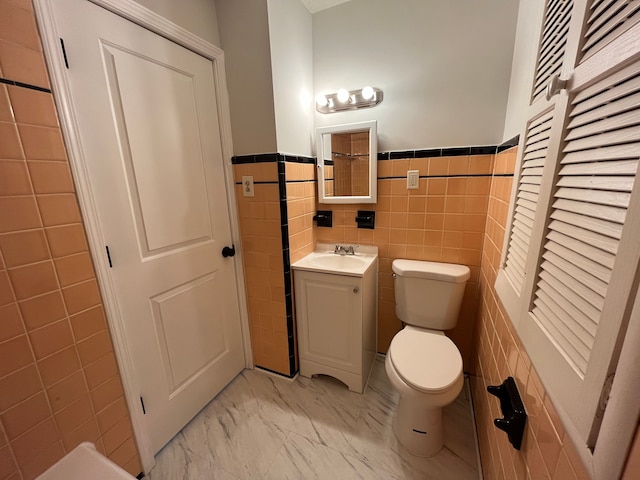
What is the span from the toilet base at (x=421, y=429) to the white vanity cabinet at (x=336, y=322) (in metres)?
0.38

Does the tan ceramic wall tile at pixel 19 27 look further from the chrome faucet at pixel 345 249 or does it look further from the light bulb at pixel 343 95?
the chrome faucet at pixel 345 249

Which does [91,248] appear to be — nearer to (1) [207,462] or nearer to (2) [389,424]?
(1) [207,462]

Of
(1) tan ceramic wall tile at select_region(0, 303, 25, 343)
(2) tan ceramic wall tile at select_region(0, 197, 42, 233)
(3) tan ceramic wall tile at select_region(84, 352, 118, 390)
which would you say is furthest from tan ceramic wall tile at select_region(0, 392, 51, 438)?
(2) tan ceramic wall tile at select_region(0, 197, 42, 233)

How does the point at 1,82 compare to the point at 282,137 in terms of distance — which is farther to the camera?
the point at 282,137

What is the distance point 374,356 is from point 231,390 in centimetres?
104

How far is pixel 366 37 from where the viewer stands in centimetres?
159

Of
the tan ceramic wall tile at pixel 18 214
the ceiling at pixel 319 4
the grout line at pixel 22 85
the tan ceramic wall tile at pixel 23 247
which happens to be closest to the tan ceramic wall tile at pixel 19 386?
the tan ceramic wall tile at pixel 23 247

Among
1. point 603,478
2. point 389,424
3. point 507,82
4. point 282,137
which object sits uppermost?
point 507,82

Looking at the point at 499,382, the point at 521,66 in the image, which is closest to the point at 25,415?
the point at 499,382

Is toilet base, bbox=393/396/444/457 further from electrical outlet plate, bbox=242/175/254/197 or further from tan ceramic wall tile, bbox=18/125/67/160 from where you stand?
tan ceramic wall tile, bbox=18/125/67/160

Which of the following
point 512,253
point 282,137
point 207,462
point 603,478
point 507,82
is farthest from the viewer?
point 282,137

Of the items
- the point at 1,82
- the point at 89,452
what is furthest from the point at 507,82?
the point at 89,452

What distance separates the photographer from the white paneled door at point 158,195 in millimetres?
988

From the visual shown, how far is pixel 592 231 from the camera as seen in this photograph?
0.44 metres
